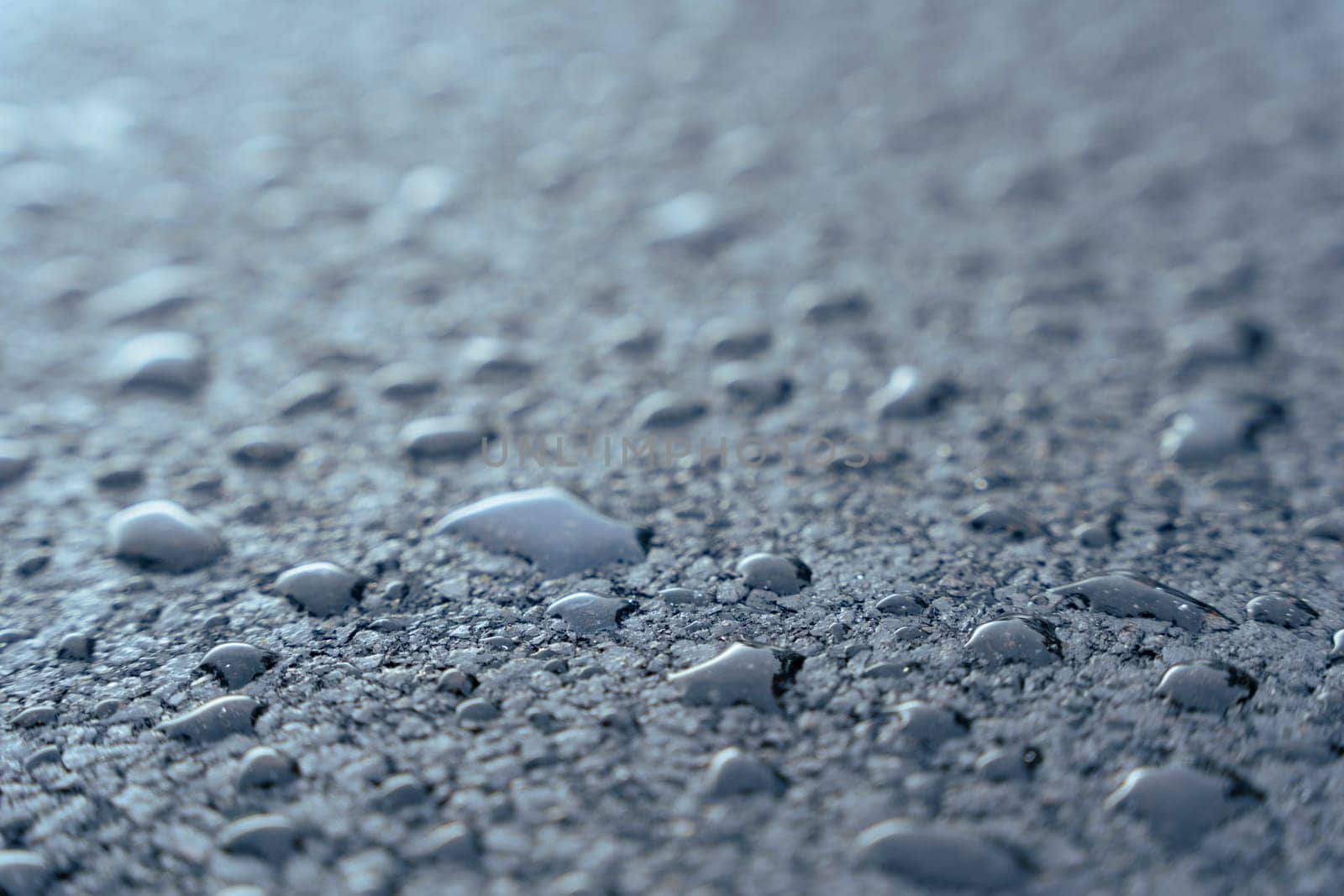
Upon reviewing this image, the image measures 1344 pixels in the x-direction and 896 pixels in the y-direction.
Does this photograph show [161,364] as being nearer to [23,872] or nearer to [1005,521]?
[23,872]

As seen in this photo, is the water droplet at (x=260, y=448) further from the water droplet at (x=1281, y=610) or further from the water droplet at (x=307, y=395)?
the water droplet at (x=1281, y=610)

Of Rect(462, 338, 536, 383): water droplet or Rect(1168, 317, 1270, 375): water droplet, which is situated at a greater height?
Rect(462, 338, 536, 383): water droplet

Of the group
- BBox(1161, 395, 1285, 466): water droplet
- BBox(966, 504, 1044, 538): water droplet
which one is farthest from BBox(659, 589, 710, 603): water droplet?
BBox(1161, 395, 1285, 466): water droplet

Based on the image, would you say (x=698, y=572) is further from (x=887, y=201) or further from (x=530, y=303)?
(x=887, y=201)

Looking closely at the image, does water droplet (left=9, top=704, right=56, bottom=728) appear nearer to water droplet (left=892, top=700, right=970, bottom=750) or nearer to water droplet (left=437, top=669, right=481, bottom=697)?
water droplet (left=437, top=669, right=481, bottom=697)

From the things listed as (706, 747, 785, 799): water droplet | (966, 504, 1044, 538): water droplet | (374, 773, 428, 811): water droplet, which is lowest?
(706, 747, 785, 799): water droplet

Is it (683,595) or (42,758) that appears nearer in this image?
(42,758)

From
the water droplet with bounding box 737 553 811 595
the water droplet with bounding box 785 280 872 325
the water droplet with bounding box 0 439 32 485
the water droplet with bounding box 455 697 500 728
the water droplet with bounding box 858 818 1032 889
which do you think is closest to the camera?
the water droplet with bounding box 858 818 1032 889

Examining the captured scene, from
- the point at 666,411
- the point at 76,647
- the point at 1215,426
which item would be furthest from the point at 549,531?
the point at 1215,426
